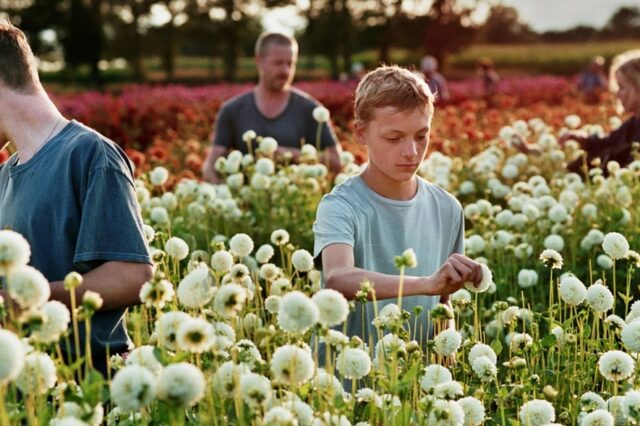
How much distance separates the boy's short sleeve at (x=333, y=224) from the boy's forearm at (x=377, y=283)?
162mm

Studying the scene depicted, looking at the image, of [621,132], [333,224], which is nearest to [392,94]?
[333,224]

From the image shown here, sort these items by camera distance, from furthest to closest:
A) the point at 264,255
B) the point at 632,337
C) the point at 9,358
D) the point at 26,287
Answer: the point at 264,255 < the point at 632,337 < the point at 26,287 < the point at 9,358

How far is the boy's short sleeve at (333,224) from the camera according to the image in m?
3.42

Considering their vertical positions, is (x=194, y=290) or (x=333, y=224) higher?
(x=194, y=290)

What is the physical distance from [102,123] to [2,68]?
1167cm

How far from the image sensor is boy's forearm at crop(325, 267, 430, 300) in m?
2.84

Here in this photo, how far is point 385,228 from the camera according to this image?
3.67m

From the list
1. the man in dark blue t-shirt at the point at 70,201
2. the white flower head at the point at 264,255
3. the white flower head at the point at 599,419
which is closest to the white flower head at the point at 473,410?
the white flower head at the point at 599,419

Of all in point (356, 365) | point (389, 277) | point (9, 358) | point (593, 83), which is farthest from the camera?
point (593, 83)

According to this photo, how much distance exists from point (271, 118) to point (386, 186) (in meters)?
4.03

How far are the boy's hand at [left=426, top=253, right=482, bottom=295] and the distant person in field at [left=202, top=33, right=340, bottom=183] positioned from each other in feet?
15.7

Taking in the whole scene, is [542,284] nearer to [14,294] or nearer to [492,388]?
[492,388]

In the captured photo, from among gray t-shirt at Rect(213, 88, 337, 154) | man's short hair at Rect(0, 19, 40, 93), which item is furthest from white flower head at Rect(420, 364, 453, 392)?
gray t-shirt at Rect(213, 88, 337, 154)

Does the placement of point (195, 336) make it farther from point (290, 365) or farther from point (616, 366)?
point (616, 366)
